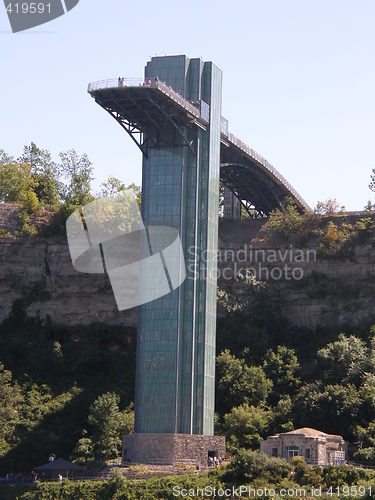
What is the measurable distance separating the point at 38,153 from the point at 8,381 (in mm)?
33705

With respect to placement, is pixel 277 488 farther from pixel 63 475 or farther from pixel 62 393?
pixel 62 393

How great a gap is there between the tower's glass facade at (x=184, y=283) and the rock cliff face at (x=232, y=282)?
48.5 feet

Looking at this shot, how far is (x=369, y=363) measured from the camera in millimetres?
72750

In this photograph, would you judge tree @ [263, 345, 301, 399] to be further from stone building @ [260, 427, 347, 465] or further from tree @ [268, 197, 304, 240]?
tree @ [268, 197, 304, 240]

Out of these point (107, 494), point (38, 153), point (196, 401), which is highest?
point (38, 153)

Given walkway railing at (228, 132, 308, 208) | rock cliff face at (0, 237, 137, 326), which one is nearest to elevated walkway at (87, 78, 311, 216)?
walkway railing at (228, 132, 308, 208)

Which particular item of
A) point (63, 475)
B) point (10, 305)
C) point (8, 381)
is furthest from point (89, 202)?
point (63, 475)

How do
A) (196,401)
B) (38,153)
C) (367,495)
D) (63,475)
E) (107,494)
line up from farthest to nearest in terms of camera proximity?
(38,153) < (196,401) < (63,475) < (107,494) < (367,495)

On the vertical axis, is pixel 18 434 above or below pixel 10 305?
below

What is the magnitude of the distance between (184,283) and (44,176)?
31.6 m

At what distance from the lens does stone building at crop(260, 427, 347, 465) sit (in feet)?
205

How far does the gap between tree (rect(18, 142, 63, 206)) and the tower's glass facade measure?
24.8 metres

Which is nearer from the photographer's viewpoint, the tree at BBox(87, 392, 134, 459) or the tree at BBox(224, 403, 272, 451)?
the tree at BBox(87, 392, 134, 459)

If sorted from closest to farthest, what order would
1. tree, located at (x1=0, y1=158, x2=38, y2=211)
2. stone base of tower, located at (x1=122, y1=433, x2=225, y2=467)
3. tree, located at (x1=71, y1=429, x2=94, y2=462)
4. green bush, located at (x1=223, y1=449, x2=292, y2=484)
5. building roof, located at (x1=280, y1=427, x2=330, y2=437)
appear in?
green bush, located at (x1=223, y1=449, x2=292, y2=484), building roof, located at (x1=280, y1=427, x2=330, y2=437), stone base of tower, located at (x1=122, y1=433, x2=225, y2=467), tree, located at (x1=71, y1=429, x2=94, y2=462), tree, located at (x1=0, y1=158, x2=38, y2=211)
